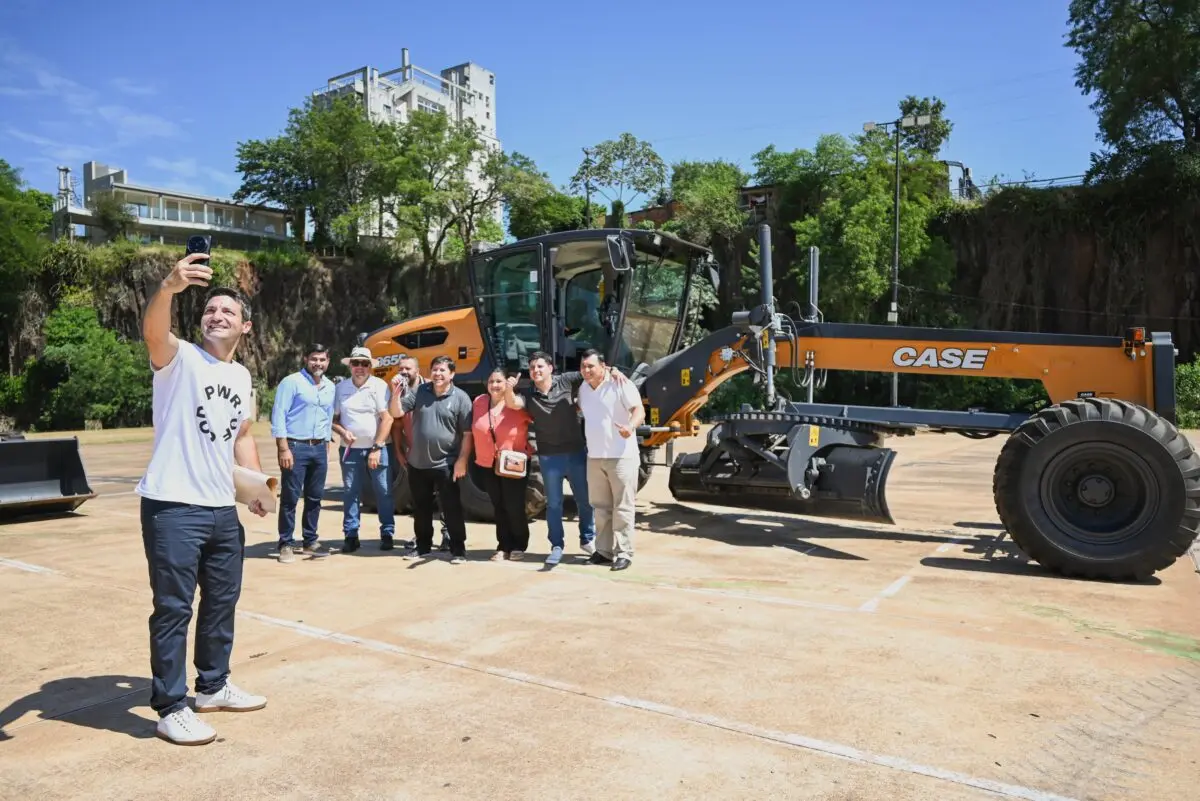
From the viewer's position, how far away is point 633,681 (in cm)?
400

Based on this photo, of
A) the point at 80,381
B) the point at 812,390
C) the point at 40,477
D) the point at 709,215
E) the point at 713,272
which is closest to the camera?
the point at 812,390

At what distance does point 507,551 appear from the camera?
695 centimetres

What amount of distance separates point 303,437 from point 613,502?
2.43 m

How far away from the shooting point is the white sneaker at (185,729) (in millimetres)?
3316

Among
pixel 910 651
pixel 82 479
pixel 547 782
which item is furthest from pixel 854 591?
pixel 82 479

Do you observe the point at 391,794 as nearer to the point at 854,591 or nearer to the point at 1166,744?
the point at 1166,744

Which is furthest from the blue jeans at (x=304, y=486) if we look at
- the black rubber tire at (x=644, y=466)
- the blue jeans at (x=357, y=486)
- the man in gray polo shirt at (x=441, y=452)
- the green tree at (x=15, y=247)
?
the green tree at (x=15, y=247)

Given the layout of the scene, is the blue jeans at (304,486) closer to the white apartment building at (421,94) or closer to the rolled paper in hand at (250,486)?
the rolled paper in hand at (250,486)

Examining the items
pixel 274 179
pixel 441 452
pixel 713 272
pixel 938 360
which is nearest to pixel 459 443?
pixel 441 452

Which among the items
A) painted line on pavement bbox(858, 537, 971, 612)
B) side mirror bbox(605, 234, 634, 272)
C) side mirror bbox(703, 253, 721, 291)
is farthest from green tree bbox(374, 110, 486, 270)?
painted line on pavement bbox(858, 537, 971, 612)

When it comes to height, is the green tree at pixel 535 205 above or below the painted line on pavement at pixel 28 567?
above

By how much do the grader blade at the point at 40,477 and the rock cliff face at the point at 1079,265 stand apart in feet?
93.7

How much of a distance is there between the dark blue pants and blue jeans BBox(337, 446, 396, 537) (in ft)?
11.7

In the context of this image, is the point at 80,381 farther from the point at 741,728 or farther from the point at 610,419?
the point at 741,728
